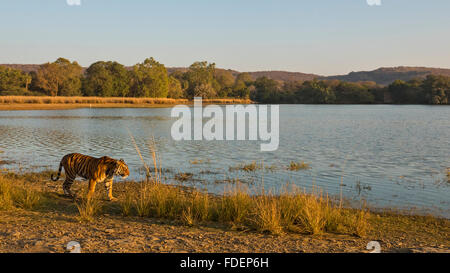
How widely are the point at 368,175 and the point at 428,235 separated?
6799mm

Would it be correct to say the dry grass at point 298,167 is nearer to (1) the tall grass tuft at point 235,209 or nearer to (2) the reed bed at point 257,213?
(2) the reed bed at point 257,213

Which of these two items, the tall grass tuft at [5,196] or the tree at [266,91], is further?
the tree at [266,91]

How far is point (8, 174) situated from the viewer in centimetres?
1123

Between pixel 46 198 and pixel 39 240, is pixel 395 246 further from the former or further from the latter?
pixel 46 198

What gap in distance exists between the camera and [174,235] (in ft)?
18.7

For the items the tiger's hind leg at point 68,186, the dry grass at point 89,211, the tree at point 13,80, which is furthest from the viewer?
the tree at point 13,80

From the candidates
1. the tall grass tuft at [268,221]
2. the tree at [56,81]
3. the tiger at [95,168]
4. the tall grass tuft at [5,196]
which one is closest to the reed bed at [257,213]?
the tall grass tuft at [268,221]

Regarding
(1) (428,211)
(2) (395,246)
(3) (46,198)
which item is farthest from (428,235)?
(3) (46,198)

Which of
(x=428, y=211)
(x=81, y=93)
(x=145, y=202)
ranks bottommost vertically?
(x=428, y=211)

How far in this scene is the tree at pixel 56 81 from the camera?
88.1 m

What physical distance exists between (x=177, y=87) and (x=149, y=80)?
15128 millimetres

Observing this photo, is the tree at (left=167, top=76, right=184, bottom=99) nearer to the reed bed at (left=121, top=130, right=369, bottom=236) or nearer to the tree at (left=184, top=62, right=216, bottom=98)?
the tree at (left=184, top=62, right=216, bottom=98)

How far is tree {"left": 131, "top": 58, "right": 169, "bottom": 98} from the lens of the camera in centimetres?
10025
